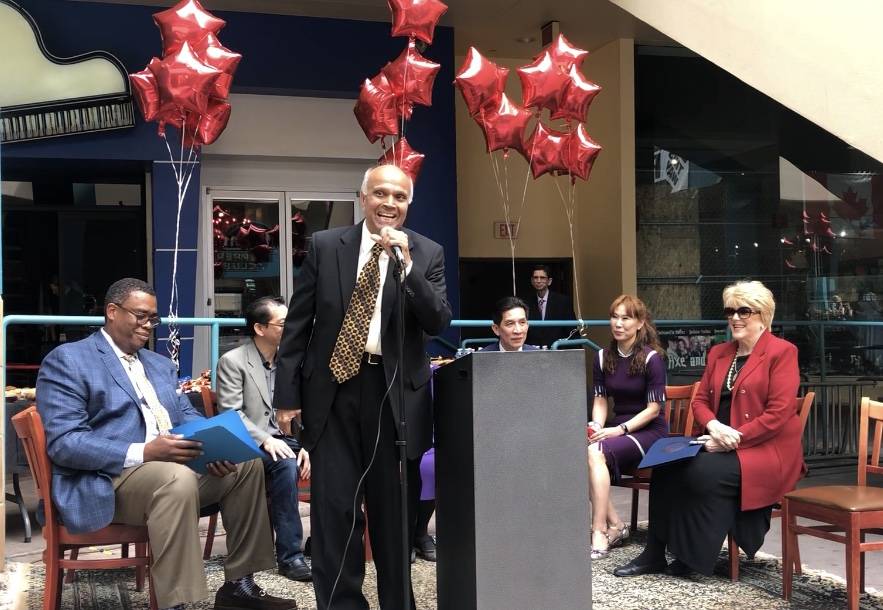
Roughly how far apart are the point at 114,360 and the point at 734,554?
274cm

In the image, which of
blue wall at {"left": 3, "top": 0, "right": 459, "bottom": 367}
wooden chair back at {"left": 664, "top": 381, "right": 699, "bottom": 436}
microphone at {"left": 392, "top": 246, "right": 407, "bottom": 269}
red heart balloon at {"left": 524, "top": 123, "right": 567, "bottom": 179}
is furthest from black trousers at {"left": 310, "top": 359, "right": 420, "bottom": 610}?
blue wall at {"left": 3, "top": 0, "right": 459, "bottom": 367}

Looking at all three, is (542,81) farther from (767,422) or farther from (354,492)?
(354,492)

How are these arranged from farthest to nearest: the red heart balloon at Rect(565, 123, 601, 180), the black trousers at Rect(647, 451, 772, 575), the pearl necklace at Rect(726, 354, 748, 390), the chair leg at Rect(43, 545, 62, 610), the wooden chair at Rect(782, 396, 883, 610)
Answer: the red heart balloon at Rect(565, 123, 601, 180) < the pearl necklace at Rect(726, 354, 748, 390) < the black trousers at Rect(647, 451, 772, 575) < the wooden chair at Rect(782, 396, 883, 610) < the chair leg at Rect(43, 545, 62, 610)

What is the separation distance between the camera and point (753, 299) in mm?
4266

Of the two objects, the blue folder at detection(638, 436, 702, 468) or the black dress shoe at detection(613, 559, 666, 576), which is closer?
the blue folder at detection(638, 436, 702, 468)

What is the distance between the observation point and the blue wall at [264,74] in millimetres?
8562

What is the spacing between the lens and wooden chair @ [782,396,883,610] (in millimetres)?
3600

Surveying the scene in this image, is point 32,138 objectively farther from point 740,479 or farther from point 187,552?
point 740,479

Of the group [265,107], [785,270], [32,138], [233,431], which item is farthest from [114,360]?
[785,270]

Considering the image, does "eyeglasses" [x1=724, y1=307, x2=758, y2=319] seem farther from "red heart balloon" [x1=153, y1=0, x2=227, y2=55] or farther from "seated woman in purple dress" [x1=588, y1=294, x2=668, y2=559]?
"red heart balloon" [x1=153, y1=0, x2=227, y2=55]

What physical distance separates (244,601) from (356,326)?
1394 mm

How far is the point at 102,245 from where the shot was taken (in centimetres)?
962

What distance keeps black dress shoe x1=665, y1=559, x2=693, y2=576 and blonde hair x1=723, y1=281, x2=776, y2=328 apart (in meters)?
1.14

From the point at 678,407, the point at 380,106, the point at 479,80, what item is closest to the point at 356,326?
the point at 678,407
